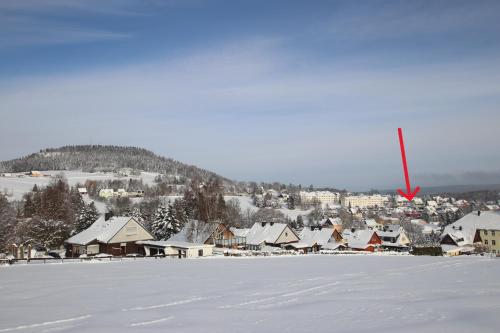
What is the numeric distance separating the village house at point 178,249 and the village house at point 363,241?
33.0 m

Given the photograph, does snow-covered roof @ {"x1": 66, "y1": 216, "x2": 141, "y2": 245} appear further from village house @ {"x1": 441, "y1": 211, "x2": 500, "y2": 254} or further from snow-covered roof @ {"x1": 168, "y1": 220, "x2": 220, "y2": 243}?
village house @ {"x1": 441, "y1": 211, "x2": 500, "y2": 254}

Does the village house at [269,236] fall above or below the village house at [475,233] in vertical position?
above

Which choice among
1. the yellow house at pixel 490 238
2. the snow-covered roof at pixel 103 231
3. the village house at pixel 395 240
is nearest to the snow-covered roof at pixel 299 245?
the village house at pixel 395 240

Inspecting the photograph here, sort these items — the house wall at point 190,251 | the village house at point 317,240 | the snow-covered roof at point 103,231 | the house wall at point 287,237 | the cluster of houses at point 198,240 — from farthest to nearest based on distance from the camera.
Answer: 1. the village house at point 317,240
2. the house wall at point 287,237
3. the snow-covered roof at point 103,231
4. the cluster of houses at point 198,240
5. the house wall at point 190,251

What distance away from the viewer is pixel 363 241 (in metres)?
68.8

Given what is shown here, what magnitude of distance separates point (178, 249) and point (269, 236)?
19483 mm

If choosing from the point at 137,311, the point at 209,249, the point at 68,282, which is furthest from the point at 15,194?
the point at 137,311

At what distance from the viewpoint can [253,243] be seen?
59531 millimetres

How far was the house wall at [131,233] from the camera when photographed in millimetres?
48625

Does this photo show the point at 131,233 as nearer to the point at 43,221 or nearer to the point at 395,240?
the point at 43,221

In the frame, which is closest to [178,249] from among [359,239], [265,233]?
[265,233]

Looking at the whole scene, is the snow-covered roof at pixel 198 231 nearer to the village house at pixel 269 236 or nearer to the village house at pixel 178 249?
the village house at pixel 178 249

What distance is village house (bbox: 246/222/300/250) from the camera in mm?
59312

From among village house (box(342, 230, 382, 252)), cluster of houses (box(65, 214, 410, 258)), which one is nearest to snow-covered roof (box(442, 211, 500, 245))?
village house (box(342, 230, 382, 252))
